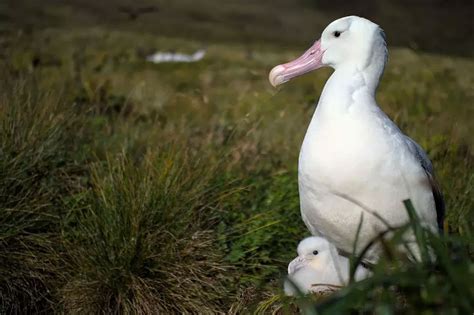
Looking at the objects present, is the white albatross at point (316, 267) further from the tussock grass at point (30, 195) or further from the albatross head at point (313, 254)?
the tussock grass at point (30, 195)

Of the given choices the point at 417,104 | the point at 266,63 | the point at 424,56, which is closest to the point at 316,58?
the point at 417,104

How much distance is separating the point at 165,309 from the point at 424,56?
679 cm

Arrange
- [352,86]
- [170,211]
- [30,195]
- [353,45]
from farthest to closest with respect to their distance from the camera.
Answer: [30,195] → [170,211] → [353,45] → [352,86]

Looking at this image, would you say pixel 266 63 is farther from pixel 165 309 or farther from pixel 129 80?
pixel 165 309

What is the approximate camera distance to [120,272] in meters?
4.40

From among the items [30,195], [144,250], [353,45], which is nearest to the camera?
[353,45]

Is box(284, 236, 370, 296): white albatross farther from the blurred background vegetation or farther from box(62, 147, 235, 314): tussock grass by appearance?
box(62, 147, 235, 314): tussock grass

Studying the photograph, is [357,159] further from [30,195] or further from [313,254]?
[30,195]

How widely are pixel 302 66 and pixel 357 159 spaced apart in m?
0.79

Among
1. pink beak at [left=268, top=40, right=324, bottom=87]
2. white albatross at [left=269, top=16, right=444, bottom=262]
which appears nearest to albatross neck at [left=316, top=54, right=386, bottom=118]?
white albatross at [left=269, top=16, right=444, bottom=262]

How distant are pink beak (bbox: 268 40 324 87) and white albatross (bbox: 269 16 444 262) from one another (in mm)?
93

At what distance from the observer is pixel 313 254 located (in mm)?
4102

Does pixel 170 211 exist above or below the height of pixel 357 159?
below

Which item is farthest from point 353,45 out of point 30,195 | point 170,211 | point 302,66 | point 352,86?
point 30,195
